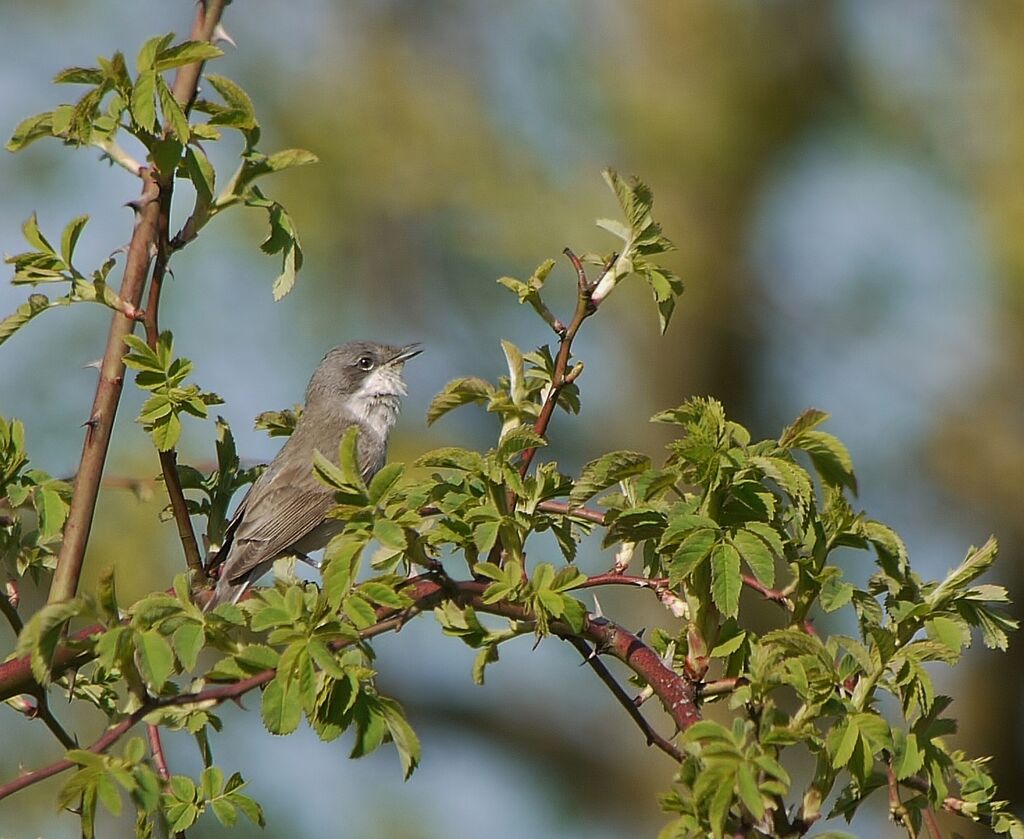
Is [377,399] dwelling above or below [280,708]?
above

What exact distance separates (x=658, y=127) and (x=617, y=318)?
229 cm

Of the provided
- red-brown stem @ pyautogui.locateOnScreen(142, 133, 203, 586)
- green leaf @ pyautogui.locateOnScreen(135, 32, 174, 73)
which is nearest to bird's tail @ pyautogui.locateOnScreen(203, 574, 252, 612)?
red-brown stem @ pyautogui.locateOnScreen(142, 133, 203, 586)

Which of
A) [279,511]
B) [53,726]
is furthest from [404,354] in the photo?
[53,726]

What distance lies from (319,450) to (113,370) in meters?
3.53

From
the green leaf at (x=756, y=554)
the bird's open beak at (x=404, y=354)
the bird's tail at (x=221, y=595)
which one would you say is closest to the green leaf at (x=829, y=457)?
the green leaf at (x=756, y=554)

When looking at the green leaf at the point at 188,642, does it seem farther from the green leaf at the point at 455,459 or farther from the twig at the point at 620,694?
the twig at the point at 620,694

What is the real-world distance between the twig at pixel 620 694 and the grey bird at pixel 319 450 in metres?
2.79

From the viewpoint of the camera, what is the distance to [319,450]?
6266mm

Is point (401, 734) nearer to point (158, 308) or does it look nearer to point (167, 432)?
point (167, 432)

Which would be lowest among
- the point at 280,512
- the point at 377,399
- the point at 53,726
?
the point at 53,726

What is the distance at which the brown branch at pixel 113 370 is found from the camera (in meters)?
2.58

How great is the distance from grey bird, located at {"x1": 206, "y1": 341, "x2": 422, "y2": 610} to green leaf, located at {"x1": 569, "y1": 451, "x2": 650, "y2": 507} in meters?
2.74

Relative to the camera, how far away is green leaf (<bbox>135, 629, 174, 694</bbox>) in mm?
2047

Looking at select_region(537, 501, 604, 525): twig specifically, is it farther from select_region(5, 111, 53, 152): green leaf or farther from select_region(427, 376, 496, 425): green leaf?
select_region(5, 111, 53, 152): green leaf
